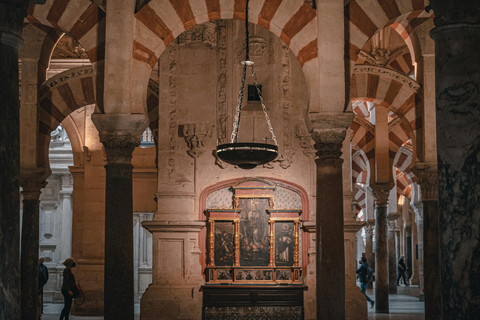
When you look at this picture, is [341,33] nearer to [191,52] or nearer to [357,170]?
[191,52]

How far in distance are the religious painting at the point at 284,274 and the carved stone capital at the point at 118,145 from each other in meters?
4.68

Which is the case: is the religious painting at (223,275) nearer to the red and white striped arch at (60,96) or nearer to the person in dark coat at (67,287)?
the person in dark coat at (67,287)

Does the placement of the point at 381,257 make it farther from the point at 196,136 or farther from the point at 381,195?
the point at 196,136

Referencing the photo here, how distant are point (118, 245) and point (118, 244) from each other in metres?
0.01

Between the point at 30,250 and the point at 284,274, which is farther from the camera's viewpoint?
the point at 284,274

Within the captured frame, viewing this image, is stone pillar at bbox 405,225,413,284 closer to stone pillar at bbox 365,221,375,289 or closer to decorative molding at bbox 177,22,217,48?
stone pillar at bbox 365,221,375,289

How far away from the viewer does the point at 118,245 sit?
7.58 meters

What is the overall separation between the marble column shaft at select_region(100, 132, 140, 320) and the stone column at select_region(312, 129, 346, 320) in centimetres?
217

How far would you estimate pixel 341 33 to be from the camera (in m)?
8.09

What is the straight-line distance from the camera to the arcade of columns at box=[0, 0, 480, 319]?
405cm

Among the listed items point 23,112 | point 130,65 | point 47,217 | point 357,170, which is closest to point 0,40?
point 130,65

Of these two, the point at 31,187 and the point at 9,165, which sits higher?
the point at 31,187

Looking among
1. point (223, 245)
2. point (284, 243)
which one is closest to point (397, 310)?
point (284, 243)

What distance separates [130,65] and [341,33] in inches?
102
